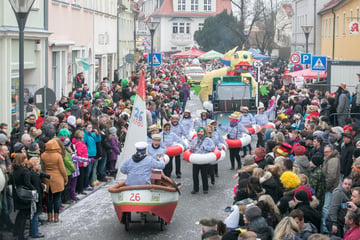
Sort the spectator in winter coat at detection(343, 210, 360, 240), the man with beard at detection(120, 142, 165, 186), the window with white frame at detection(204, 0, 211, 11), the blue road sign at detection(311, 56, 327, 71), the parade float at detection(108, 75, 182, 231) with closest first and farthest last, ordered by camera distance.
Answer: the spectator in winter coat at detection(343, 210, 360, 240), the parade float at detection(108, 75, 182, 231), the man with beard at detection(120, 142, 165, 186), the blue road sign at detection(311, 56, 327, 71), the window with white frame at detection(204, 0, 211, 11)

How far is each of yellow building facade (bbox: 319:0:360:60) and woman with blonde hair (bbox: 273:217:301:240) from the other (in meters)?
27.3

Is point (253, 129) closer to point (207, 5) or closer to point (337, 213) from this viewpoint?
point (337, 213)

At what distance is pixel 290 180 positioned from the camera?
10031 mm

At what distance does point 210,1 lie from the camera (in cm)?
10669

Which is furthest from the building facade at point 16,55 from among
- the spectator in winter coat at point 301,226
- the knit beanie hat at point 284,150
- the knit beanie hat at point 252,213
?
the spectator in winter coat at point 301,226

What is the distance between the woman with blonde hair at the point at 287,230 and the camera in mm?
7664

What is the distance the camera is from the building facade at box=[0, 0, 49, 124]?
19172 millimetres

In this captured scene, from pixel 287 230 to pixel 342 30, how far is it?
38.7 m

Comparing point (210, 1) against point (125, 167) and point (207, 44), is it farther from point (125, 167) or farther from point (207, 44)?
point (125, 167)

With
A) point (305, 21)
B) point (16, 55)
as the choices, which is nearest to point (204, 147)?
point (16, 55)

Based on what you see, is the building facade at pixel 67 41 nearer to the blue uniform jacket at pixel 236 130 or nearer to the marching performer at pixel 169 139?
the blue uniform jacket at pixel 236 130

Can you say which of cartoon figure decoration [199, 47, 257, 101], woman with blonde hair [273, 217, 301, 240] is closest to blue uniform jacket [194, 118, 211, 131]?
woman with blonde hair [273, 217, 301, 240]

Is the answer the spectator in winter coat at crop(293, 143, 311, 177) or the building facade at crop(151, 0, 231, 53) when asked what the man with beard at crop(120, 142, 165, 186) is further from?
the building facade at crop(151, 0, 231, 53)

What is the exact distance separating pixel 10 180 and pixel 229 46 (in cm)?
7072
